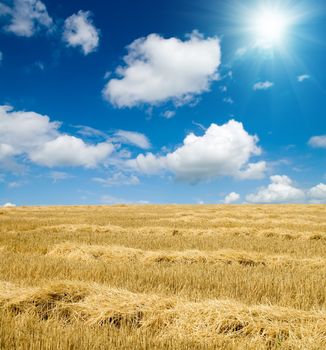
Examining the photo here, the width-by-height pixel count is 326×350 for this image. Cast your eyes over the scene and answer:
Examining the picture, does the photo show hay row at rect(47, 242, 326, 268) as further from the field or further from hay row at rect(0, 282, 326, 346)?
hay row at rect(0, 282, 326, 346)

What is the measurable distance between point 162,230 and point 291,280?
948 centimetres

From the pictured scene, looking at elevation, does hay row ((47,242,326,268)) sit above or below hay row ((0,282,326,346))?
above

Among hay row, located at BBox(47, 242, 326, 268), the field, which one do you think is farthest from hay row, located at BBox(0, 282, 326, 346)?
hay row, located at BBox(47, 242, 326, 268)

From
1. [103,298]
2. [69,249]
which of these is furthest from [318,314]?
[69,249]

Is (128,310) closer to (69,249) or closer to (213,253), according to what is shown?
(213,253)

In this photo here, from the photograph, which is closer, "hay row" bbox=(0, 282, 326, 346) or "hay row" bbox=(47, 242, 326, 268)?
"hay row" bbox=(0, 282, 326, 346)

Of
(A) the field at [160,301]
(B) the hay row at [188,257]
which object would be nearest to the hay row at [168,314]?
(A) the field at [160,301]

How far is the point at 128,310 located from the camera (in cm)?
494

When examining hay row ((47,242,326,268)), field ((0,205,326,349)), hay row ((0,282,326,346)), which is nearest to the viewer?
field ((0,205,326,349))

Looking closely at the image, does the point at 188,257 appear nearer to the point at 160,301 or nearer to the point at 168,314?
the point at 160,301

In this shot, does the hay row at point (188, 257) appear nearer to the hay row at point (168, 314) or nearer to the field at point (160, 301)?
the field at point (160, 301)

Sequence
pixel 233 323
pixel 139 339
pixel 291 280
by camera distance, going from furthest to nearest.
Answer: pixel 291 280
pixel 233 323
pixel 139 339

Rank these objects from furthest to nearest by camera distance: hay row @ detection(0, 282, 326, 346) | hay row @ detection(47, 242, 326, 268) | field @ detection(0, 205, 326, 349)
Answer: hay row @ detection(47, 242, 326, 268)
hay row @ detection(0, 282, 326, 346)
field @ detection(0, 205, 326, 349)

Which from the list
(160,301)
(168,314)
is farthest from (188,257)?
(168,314)
